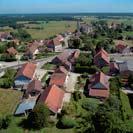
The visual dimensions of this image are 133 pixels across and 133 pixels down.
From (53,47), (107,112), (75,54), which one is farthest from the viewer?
(53,47)

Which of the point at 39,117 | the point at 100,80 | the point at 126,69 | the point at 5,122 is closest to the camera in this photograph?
the point at 39,117

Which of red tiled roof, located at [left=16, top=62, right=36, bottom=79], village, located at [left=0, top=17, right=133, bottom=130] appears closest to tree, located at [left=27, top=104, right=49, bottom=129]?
village, located at [left=0, top=17, right=133, bottom=130]

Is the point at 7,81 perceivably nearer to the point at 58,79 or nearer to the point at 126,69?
the point at 58,79

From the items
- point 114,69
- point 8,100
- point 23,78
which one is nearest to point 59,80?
point 23,78

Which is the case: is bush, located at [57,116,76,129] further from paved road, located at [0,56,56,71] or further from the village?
paved road, located at [0,56,56,71]

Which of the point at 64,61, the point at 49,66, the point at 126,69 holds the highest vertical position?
the point at 126,69

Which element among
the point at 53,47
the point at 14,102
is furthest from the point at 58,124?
the point at 53,47

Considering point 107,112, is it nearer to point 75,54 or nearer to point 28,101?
point 28,101
